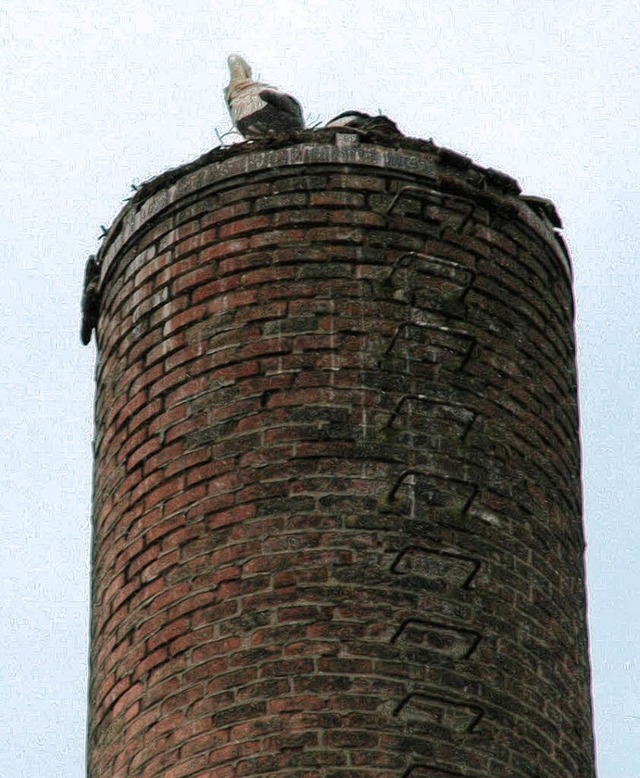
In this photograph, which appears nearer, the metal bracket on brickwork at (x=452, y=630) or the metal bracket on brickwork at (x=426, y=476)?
the metal bracket on brickwork at (x=452, y=630)

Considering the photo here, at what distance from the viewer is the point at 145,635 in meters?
11.0

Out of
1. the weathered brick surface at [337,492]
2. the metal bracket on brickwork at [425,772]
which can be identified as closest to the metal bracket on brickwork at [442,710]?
the weathered brick surface at [337,492]

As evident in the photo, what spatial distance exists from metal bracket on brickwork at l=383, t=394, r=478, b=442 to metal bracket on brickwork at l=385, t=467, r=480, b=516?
8.6 inches

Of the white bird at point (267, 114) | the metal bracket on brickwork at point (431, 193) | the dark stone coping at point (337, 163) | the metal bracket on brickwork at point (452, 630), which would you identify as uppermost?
the white bird at point (267, 114)

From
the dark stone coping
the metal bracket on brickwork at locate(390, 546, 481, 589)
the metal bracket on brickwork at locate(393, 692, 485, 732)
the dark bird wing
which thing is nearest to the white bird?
the dark bird wing

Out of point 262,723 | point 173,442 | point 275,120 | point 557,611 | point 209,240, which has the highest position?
point 275,120

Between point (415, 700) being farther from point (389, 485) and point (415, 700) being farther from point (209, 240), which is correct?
point (209, 240)

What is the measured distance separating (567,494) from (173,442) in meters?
1.85

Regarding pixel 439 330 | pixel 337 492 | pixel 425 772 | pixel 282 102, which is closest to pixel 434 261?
pixel 439 330

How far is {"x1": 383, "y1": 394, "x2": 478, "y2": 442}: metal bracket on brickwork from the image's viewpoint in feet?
36.3

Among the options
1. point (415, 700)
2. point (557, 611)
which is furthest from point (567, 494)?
point (415, 700)

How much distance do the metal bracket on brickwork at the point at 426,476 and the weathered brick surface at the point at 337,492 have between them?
0.06 ft

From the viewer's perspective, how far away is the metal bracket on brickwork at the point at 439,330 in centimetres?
1127

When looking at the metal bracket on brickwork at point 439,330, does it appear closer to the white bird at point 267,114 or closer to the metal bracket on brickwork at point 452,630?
the metal bracket on brickwork at point 452,630
